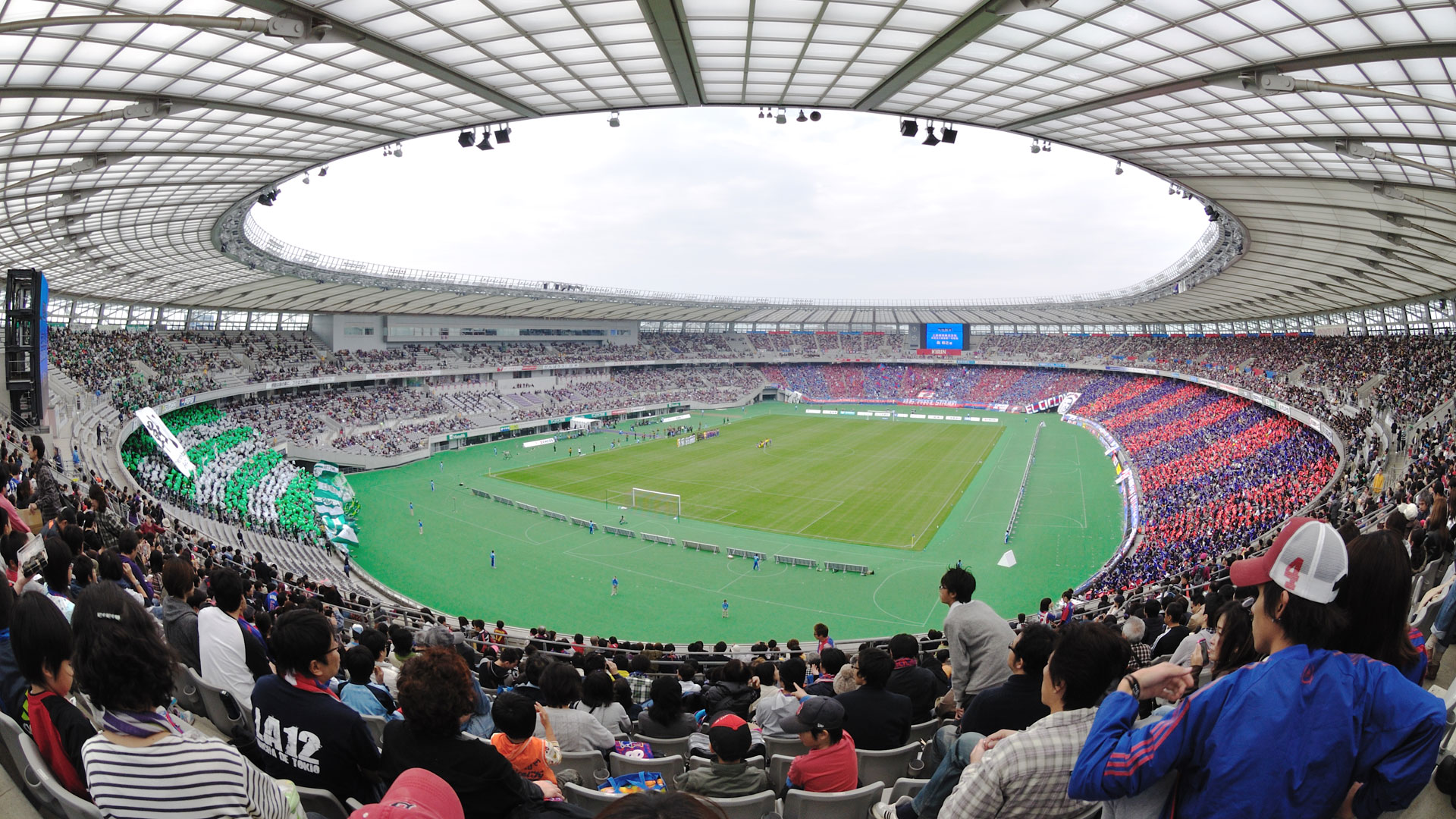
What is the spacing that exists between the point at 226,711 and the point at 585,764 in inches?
100

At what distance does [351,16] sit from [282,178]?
51.5 feet

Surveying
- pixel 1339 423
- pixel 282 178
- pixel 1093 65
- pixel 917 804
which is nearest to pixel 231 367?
pixel 282 178

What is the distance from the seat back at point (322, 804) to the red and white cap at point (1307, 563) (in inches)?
162

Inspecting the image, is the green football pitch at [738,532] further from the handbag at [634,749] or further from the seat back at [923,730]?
the handbag at [634,749]

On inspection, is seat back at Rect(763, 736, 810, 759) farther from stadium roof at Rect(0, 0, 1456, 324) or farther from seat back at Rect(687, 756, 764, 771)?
stadium roof at Rect(0, 0, 1456, 324)

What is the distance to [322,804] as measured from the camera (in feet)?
11.6

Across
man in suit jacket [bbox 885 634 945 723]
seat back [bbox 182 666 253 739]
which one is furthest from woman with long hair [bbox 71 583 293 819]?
man in suit jacket [bbox 885 634 945 723]

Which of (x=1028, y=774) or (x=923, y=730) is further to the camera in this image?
(x=923, y=730)

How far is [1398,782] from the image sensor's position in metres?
2.13

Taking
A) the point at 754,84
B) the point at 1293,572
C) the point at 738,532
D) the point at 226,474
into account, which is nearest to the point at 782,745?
the point at 1293,572

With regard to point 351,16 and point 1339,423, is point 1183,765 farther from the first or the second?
point 1339,423

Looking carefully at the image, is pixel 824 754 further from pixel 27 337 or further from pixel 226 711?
pixel 27 337

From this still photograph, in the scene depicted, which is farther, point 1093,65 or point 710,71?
point 710,71

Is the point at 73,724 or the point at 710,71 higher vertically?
the point at 710,71
